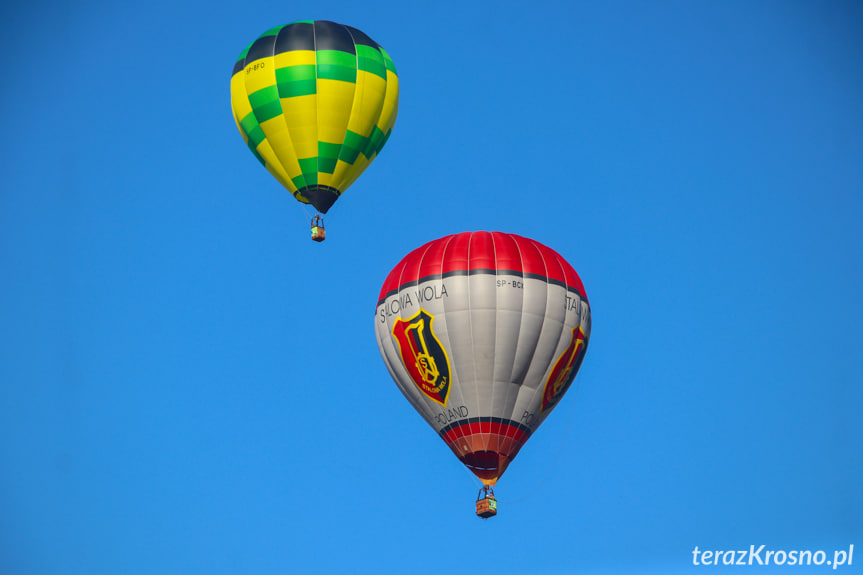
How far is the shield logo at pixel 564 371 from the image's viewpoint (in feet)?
98.2

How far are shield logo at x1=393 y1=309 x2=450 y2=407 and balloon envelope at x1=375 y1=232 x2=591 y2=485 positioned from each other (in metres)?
0.02

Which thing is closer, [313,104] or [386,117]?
[313,104]

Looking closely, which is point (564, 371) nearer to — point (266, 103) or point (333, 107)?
point (333, 107)

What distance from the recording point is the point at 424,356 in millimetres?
29766

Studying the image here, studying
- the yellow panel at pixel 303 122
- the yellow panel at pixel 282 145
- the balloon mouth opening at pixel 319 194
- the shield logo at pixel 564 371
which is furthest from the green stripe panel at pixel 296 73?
the shield logo at pixel 564 371

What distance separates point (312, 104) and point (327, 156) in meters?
1.28

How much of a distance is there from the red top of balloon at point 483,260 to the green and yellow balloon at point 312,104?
11.3ft

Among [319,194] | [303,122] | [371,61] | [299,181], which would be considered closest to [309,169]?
[299,181]

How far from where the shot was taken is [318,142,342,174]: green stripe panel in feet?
107

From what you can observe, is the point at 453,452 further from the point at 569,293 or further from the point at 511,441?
the point at 569,293

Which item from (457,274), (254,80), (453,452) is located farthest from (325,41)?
(453,452)

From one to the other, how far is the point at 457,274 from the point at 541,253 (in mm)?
2130

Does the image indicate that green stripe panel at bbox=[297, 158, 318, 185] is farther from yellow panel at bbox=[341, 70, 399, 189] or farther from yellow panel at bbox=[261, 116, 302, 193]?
yellow panel at bbox=[341, 70, 399, 189]

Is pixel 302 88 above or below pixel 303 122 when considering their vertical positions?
above
